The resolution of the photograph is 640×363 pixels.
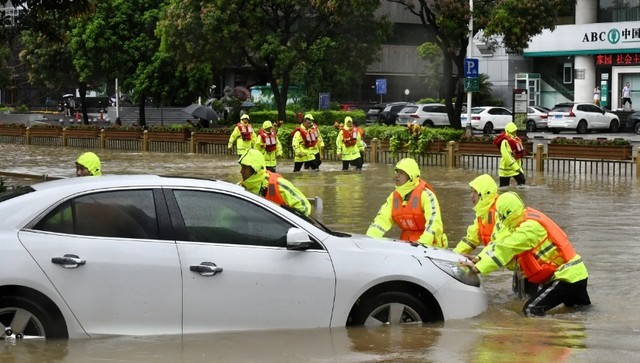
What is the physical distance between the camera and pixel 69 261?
24.3 feet

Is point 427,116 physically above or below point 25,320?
above

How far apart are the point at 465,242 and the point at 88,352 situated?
13.5ft

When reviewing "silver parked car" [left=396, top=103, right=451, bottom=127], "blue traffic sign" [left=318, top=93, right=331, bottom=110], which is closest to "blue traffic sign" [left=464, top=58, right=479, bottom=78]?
"silver parked car" [left=396, top=103, right=451, bottom=127]

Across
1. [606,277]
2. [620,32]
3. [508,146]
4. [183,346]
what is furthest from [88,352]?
[620,32]

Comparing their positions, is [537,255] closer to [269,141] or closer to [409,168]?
[409,168]

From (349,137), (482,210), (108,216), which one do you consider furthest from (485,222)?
(349,137)

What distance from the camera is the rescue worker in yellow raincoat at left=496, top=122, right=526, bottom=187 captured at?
22.1 metres

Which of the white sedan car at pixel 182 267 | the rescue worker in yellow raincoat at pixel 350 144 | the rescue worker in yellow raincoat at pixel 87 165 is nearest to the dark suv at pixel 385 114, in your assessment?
the rescue worker in yellow raincoat at pixel 350 144

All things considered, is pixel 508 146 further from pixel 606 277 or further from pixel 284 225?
pixel 284 225

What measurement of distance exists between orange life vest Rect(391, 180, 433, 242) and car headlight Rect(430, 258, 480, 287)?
1555 mm

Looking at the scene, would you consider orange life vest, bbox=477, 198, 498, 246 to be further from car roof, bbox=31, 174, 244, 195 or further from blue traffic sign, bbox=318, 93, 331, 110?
blue traffic sign, bbox=318, 93, 331, 110

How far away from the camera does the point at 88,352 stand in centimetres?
736

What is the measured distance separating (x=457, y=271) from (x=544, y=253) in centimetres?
131

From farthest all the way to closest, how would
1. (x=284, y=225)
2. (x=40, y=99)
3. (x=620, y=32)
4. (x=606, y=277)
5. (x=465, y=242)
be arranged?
(x=40, y=99) → (x=620, y=32) → (x=606, y=277) → (x=465, y=242) → (x=284, y=225)
